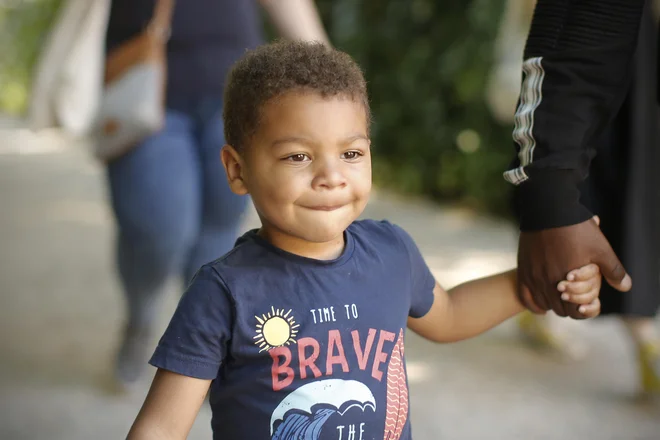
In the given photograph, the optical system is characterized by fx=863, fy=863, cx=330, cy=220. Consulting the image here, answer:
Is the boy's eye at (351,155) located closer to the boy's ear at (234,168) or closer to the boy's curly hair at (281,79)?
the boy's curly hair at (281,79)

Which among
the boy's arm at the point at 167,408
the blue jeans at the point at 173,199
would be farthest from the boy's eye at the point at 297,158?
the blue jeans at the point at 173,199

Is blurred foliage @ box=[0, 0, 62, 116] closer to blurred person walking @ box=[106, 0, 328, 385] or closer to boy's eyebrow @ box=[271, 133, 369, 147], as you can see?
blurred person walking @ box=[106, 0, 328, 385]

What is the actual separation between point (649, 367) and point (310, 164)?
2.08 m

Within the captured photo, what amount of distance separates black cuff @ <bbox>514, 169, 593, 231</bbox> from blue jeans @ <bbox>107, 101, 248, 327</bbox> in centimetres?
133

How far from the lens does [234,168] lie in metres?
1.68

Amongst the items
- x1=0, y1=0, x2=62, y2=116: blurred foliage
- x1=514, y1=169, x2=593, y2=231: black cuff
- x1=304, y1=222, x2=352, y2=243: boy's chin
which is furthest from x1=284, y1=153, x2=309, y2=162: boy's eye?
x1=0, y1=0, x2=62, y2=116: blurred foliage

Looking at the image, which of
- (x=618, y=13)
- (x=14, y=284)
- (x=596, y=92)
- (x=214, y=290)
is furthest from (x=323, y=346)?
(x=14, y=284)

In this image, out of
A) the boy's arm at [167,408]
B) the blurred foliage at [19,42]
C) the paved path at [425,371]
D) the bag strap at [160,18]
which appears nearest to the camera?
the boy's arm at [167,408]

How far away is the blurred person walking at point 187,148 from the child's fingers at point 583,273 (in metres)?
1.41

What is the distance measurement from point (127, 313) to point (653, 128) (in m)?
1.96

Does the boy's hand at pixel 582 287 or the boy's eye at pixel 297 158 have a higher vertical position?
the boy's eye at pixel 297 158

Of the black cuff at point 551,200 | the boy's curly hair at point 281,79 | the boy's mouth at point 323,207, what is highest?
the boy's curly hair at point 281,79

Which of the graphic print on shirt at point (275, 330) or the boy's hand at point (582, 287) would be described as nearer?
the graphic print on shirt at point (275, 330)

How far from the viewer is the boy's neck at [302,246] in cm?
166
